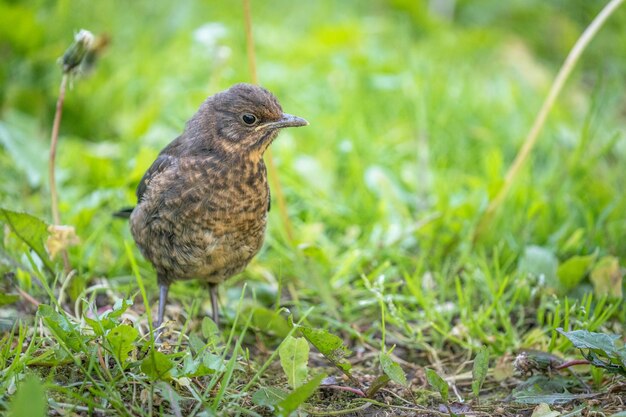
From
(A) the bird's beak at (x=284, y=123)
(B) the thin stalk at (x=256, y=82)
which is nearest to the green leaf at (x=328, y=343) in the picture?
(A) the bird's beak at (x=284, y=123)

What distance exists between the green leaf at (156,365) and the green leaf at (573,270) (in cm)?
205

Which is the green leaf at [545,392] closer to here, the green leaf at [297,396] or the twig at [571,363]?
the twig at [571,363]

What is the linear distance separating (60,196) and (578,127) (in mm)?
3765

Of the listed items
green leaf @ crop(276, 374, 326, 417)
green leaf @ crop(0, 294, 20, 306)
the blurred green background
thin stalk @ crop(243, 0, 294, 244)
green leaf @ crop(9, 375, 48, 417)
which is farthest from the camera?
the blurred green background

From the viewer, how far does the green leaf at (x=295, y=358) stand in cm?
289

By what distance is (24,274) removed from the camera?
362cm

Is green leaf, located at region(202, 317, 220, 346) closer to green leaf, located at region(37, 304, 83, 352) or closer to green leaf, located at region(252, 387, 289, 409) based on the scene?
green leaf, located at region(252, 387, 289, 409)

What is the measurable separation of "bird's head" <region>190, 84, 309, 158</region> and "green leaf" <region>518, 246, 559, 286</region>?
1366mm

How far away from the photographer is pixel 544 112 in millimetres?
4059

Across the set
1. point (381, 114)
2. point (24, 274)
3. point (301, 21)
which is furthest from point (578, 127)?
point (24, 274)

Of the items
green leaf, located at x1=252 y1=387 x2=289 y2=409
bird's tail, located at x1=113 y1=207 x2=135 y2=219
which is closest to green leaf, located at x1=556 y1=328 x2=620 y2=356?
green leaf, located at x1=252 y1=387 x2=289 y2=409

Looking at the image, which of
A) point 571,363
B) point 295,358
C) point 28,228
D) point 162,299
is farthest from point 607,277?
point 28,228

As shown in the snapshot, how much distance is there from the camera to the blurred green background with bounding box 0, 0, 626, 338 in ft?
14.2

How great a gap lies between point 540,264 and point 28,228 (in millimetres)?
2465
